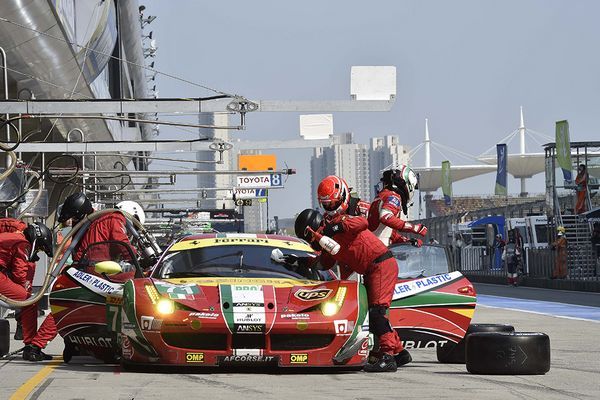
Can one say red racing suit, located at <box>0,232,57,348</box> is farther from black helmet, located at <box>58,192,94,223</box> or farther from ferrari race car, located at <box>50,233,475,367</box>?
ferrari race car, located at <box>50,233,475,367</box>

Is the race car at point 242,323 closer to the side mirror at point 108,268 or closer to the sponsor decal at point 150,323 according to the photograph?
the sponsor decal at point 150,323

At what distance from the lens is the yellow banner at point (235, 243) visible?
1238 cm

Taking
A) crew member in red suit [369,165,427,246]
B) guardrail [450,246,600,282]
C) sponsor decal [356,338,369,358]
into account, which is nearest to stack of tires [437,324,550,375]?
sponsor decal [356,338,369,358]

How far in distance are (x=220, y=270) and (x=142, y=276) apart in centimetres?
68

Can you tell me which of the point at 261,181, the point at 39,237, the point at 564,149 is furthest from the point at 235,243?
the point at 564,149

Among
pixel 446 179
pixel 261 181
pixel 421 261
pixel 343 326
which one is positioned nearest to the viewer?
pixel 343 326

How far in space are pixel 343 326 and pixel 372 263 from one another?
943mm

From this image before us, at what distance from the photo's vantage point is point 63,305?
1227cm

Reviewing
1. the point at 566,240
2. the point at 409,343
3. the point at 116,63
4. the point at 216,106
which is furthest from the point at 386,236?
the point at 116,63

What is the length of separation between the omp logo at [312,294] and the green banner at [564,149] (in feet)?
93.2

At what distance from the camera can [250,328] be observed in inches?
409

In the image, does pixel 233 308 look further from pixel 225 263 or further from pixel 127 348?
pixel 225 263

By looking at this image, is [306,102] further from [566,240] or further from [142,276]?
[566,240]

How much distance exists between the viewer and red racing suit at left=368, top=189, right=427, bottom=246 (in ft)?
39.4
